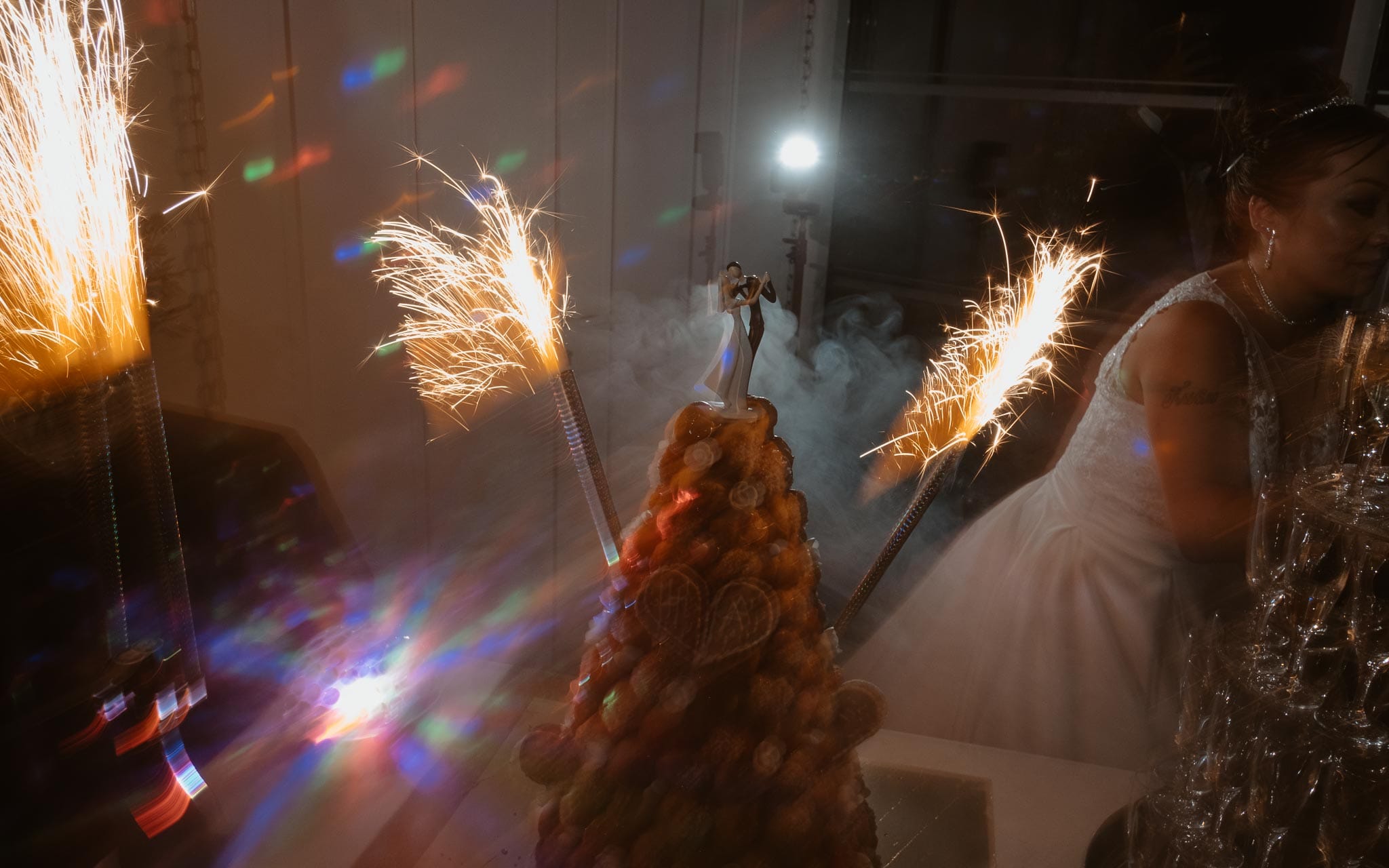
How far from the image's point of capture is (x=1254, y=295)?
4.27 feet

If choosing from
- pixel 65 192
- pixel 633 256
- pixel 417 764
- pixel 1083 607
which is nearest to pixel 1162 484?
pixel 1083 607

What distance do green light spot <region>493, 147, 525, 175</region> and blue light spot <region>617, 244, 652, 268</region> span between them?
11.8 inches

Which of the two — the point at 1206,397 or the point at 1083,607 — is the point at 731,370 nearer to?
the point at 1206,397

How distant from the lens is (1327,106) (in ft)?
4.00

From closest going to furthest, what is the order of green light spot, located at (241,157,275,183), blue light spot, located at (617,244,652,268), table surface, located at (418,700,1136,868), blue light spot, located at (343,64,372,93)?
table surface, located at (418,700,1136,868)
green light spot, located at (241,157,275,183)
blue light spot, located at (343,64,372,93)
blue light spot, located at (617,244,652,268)

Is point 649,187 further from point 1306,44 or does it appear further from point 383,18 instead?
point 1306,44

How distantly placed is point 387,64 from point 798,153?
0.93m

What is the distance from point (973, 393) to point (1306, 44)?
1185 millimetres

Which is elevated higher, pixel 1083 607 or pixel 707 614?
pixel 707 614

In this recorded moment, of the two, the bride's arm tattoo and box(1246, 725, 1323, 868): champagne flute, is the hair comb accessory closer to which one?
the bride's arm tattoo

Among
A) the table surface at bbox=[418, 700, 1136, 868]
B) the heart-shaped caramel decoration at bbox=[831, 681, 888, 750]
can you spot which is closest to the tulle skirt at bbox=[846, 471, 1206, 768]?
the table surface at bbox=[418, 700, 1136, 868]

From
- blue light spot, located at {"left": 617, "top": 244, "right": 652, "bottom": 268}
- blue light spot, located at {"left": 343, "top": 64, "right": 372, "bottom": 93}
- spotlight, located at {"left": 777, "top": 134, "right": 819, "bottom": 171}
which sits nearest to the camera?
blue light spot, located at {"left": 343, "top": 64, "right": 372, "bottom": 93}

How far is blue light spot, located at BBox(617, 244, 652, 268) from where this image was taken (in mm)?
1756

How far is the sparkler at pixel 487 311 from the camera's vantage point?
2.56 feet
